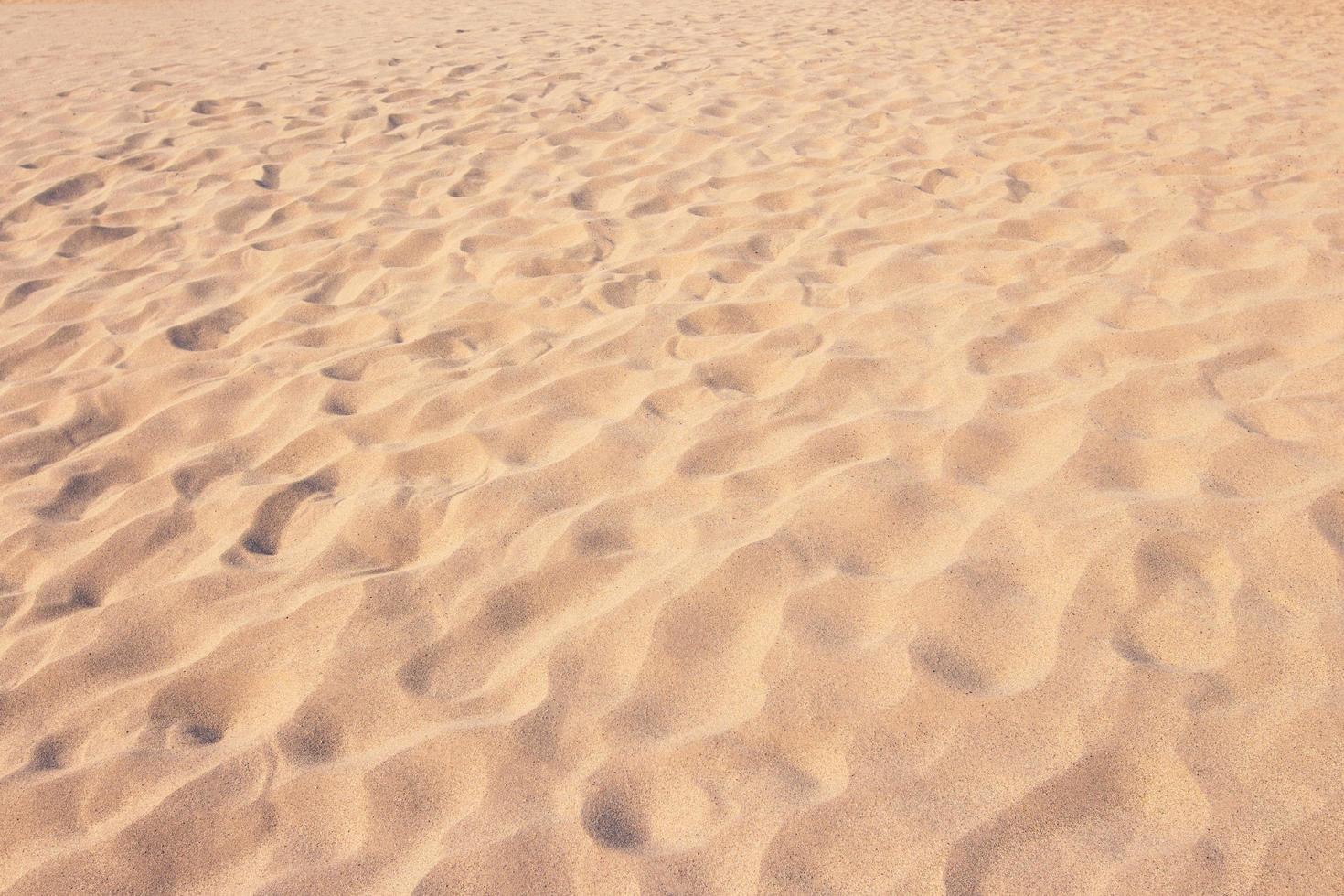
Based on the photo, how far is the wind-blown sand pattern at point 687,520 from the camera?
1.53 metres

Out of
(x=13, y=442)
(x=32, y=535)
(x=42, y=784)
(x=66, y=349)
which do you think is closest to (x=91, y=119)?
(x=66, y=349)

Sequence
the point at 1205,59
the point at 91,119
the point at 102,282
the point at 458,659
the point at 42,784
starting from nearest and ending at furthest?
the point at 42,784, the point at 458,659, the point at 102,282, the point at 91,119, the point at 1205,59

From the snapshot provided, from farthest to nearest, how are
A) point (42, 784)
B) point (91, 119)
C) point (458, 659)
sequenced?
1. point (91, 119)
2. point (458, 659)
3. point (42, 784)

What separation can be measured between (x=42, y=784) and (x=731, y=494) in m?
1.37

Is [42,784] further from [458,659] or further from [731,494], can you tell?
[731,494]

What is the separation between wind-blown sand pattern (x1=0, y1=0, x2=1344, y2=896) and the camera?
60.1 inches

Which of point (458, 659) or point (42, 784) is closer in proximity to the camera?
point (42, 784)

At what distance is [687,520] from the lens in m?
2.12

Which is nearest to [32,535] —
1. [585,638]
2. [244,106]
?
[585,638]

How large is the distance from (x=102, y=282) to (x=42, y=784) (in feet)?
7.87

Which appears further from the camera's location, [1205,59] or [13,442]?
[1205,59]

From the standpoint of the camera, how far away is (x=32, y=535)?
2.24 meters

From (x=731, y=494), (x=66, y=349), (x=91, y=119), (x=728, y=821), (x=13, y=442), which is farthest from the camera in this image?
(x=91, y=119)

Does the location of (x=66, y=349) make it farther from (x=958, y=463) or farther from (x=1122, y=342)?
(x=1122, y=342)
